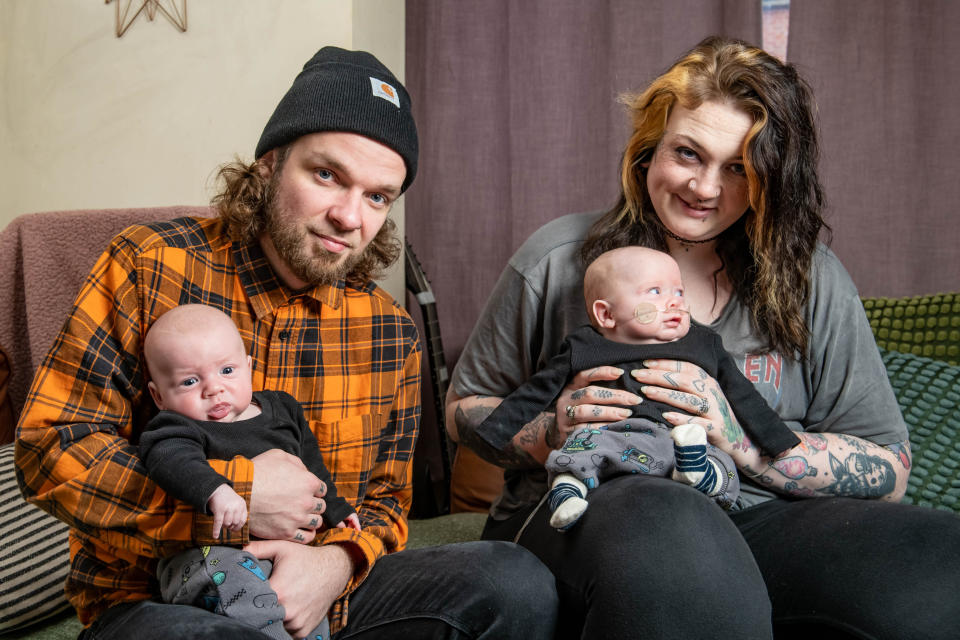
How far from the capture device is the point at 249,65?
2098 millimetres

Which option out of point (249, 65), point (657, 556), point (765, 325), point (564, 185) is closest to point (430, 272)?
point (564, 185)

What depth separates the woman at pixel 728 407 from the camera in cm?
107

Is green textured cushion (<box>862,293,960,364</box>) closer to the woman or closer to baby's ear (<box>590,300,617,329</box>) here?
the woman

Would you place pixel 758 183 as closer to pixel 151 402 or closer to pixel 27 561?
pixel 151 402

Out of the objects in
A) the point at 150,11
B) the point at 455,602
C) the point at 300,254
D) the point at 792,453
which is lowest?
the point at 455,602

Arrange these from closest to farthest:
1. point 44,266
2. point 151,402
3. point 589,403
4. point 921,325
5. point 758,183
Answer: point 151,402 → point 589,403 → point 758,183 → point 921,325 → point 44,266

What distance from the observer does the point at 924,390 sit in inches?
62.6

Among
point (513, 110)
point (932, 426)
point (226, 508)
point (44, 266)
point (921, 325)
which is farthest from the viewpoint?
point (513, 110)

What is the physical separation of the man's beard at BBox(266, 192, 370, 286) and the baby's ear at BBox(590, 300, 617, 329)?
43 centimetres

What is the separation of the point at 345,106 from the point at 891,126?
5.58 feet

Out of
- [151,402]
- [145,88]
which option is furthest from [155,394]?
[145,88]

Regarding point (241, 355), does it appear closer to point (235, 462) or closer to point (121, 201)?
point (235, 462)

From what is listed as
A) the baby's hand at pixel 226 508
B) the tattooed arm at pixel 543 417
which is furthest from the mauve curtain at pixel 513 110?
the baby's hand at pixel 226 508

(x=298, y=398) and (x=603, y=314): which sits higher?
(x=603, y=314)
